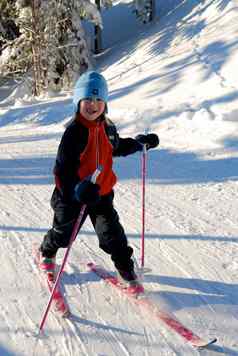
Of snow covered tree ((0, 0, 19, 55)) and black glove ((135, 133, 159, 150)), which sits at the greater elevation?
snow covered tree ((0, 0, 19, 55))

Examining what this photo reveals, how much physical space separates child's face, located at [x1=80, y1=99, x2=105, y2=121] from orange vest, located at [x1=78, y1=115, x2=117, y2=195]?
1.5 inches

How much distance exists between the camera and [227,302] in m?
3.71

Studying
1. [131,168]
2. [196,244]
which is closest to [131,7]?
[131,168]

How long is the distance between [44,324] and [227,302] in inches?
56.7

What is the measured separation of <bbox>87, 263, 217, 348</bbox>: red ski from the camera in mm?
3186

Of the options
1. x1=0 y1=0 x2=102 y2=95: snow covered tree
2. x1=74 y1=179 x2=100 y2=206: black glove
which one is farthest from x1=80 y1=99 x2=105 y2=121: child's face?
x1=0 y1=0 x2=102 y2=95: snow covered tree

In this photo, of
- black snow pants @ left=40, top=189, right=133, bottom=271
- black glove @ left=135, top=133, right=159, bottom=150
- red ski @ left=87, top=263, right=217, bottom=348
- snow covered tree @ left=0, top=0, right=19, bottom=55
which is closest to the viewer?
red ski @ left=87, top=263, right=217, bottom=348

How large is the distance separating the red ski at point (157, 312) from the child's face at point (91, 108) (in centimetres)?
140

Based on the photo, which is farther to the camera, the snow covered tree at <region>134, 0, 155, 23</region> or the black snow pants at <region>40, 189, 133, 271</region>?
the snow covered tree at <region>134, 0, 155, 23</region>

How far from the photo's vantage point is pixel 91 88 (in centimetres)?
336

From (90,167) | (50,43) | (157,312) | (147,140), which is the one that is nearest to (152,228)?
(147,140)

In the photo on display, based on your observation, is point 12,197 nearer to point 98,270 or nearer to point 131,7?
point 98,270

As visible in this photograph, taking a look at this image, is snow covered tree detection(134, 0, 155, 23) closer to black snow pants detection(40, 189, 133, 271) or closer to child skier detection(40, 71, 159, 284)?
child skier detection(40, 71, 159, 284)

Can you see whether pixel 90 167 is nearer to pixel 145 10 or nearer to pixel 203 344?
pixel 203 344
